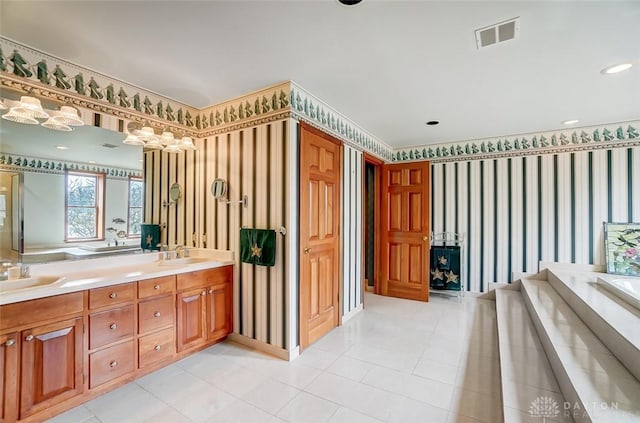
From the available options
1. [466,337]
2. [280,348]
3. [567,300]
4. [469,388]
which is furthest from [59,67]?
[567,300]

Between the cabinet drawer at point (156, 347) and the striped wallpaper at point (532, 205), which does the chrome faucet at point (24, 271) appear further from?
the striped wallpaper at point (532, 205)

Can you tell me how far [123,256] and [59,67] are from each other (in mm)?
1650

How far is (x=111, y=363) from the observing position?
6.77ft

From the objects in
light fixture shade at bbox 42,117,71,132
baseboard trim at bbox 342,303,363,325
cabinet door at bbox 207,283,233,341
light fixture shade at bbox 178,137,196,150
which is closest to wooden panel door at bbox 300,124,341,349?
baseboard trim at bbox 342,303,363,325

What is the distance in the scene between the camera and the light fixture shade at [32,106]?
77.7 inches

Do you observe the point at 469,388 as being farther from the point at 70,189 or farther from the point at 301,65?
the point at 70,189

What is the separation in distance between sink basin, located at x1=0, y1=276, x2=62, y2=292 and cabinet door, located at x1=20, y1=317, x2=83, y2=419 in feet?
1.22

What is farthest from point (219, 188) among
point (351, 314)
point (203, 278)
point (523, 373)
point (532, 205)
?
point (532, 205)

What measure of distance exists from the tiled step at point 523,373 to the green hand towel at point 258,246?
203 centimetres

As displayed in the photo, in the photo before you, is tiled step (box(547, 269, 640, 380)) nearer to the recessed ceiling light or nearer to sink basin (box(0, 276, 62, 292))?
the recessed ceiling light

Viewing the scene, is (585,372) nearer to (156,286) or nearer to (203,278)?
(203,278)

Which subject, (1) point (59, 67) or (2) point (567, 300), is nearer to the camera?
(1) point (59, 67)

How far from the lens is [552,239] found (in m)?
3.99

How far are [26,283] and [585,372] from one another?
148 inches
